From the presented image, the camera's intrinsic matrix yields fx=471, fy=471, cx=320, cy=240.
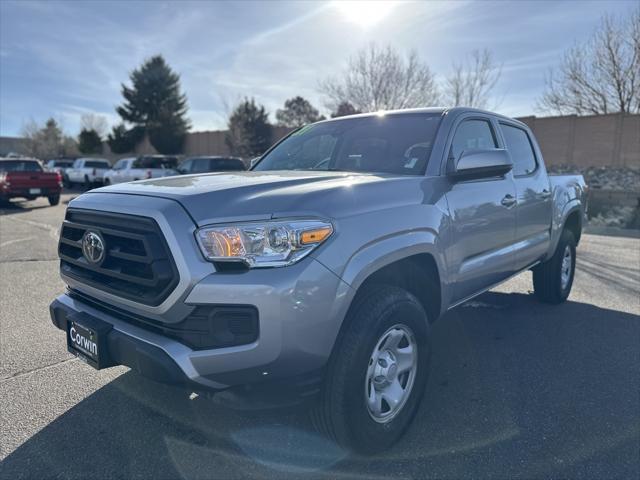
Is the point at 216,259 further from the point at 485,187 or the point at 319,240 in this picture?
the point at 485,187

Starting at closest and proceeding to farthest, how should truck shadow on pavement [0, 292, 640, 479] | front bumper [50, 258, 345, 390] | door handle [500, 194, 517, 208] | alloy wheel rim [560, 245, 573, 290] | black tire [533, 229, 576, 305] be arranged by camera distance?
1. front bumper [50, 258, 345, 390]
2. truck shadow on pavement [0, 292, 640, 479]
3. door handle [500, 194, 517, 208]
4. black tire [533, 229, 576, 305]
5. alloy wheel rim [560, 245, 573, 290]

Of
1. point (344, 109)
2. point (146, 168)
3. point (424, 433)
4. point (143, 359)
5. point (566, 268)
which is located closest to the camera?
point (143, 359)

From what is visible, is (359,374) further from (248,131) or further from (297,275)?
(248,131)

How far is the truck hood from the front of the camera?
222 centimetres

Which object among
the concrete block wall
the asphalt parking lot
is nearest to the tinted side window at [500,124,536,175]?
the asphalt parking lot

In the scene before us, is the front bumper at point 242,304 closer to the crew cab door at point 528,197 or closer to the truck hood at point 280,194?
the truck hood at point 280,194

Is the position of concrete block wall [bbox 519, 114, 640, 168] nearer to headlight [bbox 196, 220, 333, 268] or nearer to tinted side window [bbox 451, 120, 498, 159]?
tinted side window [bbox 451, 120, 498, 159]

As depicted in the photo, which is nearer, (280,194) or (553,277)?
(280,194)

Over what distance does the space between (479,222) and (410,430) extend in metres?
1.54

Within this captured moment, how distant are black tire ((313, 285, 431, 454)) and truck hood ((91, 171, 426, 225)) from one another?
0.51 meters

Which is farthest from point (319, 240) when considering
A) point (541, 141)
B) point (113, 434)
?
point (541, 141)

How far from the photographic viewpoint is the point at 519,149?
4.70 metres

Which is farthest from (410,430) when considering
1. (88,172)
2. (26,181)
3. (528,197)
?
(88,172)

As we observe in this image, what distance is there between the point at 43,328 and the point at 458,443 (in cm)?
383
